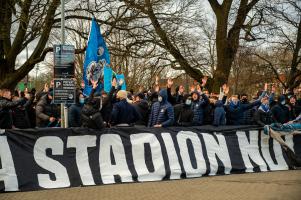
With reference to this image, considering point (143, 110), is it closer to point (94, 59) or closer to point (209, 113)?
point (209, 113)

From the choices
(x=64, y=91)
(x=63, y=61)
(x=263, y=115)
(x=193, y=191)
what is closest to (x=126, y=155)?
(x=193, y=191)

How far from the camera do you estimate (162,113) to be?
38.6ft

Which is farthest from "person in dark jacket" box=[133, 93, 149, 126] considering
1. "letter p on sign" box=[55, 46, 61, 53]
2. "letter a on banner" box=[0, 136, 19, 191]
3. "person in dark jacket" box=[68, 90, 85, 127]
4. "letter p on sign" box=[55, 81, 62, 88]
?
"letter a on banner" box=[0, 136, 19, 191]

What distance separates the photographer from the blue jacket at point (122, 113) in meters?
11.6

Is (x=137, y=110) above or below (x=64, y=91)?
below

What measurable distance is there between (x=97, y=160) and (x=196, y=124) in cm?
330

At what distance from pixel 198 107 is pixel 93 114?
3.44 m

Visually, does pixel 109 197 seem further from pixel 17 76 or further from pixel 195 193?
pixel 17 76

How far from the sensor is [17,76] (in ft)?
64.4

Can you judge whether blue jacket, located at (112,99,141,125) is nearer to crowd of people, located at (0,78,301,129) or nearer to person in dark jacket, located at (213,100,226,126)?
crowd of people, located at (0,78,301,129)

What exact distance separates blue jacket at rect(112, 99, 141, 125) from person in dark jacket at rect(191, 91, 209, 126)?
71.8 inches

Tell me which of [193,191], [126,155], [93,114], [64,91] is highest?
[64,91]

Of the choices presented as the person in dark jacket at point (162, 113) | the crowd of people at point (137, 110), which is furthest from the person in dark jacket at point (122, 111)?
the person in dark jacket at point (162, 113)

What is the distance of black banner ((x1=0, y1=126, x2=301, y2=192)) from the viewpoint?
9.84 meters
